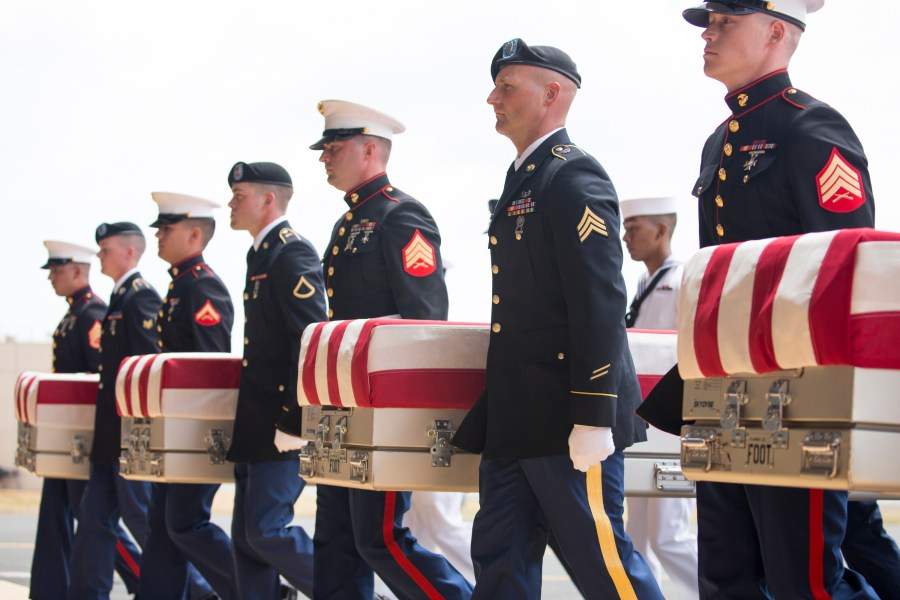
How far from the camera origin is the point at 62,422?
25.7 ft

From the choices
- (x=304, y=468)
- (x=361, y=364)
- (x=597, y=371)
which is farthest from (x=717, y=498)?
(x=304, y=468)

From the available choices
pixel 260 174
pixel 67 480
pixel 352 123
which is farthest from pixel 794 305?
pixel 67 480

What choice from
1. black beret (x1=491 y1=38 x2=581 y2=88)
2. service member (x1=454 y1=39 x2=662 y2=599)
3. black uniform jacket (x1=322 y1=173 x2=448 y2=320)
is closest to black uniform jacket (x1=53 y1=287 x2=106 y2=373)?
black uniform jacket (x1=322 y1=173 x2=448 y2=320)

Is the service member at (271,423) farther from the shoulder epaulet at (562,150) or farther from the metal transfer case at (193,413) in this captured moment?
the shoulder epaulet at (562,150)

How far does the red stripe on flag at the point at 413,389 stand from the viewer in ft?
14.5

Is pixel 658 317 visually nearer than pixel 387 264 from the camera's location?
No

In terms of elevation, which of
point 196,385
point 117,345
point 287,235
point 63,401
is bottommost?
point 63,401

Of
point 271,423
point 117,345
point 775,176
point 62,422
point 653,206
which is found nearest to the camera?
point 775,176

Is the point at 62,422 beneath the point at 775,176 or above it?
beneath

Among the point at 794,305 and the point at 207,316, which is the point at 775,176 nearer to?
the point at 794,305

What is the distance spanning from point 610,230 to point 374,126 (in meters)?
2.13

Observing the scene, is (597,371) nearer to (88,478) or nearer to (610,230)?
(610,230)

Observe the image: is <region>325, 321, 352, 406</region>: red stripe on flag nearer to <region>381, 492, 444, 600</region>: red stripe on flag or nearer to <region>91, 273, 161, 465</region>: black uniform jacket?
<region>381, 492, 444, 600</region>: red stripe on flag

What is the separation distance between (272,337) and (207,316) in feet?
3.30
